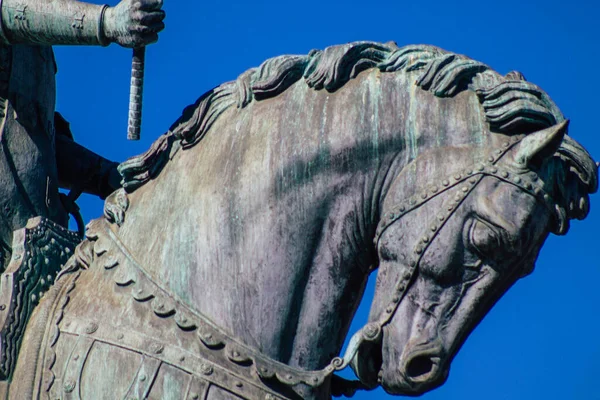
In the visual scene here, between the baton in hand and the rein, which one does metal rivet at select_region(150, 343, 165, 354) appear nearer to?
the rein

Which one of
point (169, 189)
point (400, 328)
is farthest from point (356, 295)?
point (169, 189)

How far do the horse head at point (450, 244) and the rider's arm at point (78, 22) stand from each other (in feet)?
4.33

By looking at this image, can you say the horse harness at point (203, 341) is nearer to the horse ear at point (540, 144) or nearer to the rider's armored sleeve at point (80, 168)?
the horse ear at point (540, 144)

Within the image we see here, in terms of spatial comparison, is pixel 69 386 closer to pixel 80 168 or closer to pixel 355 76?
pixel 355 76

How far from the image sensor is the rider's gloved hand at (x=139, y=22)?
22.5 feet

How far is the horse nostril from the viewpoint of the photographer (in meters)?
6.46

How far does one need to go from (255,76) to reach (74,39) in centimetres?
93

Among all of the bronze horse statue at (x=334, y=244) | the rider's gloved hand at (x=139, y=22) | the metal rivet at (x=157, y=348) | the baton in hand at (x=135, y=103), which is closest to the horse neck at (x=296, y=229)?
the bronze horse statue at (x=334, y=244)

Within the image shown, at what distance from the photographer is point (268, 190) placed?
258 inches

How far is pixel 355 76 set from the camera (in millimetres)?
6777

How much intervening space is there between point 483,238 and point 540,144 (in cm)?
45

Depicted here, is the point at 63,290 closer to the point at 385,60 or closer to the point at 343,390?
the point at 343,390

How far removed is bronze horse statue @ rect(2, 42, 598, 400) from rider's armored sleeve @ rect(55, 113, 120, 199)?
5.90ft

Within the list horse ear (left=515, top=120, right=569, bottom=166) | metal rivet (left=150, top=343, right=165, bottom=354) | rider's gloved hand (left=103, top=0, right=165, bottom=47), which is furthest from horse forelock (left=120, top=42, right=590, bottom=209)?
metal rivet (left=150, top=343, right=165, bottom=354)
